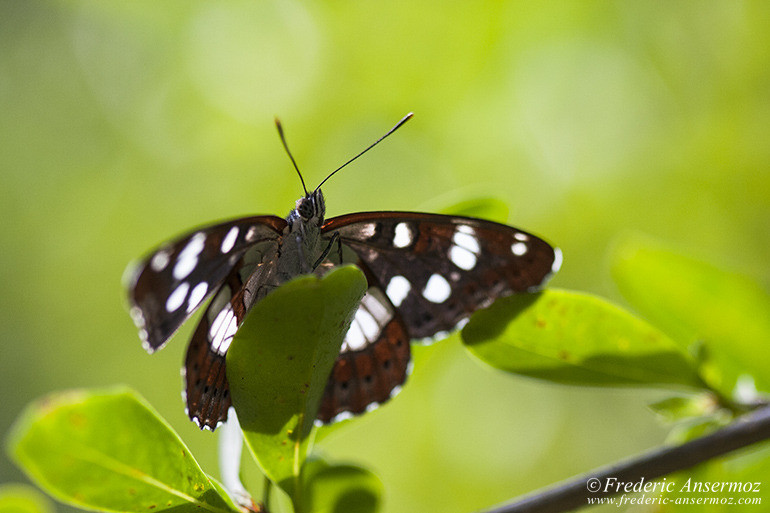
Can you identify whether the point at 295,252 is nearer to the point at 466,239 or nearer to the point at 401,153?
the point at 466,239

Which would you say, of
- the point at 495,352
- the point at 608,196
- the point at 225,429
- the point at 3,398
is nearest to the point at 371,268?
the point at 495,352

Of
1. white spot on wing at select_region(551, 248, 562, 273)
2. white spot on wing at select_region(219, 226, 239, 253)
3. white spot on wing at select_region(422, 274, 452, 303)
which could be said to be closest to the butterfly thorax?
white spot on wing at select_region(219, 226, 239, 253)

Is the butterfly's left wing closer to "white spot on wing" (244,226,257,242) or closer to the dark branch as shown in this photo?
"white spot on wing" (244,226,257,242)

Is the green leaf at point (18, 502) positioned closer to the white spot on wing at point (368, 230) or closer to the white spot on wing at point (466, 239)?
the white spot on wing at point (368, 230)

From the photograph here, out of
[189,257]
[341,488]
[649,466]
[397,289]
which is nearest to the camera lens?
[649,466]

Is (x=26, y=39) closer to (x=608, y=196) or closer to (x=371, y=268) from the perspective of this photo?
(x=608, y=196)

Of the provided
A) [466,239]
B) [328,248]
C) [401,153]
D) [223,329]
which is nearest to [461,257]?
[466,239]
